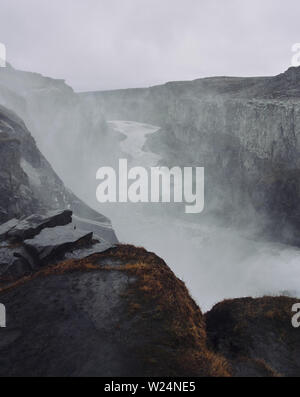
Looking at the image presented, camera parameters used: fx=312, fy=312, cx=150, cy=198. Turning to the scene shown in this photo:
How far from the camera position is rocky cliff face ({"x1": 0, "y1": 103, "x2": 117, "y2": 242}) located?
3594 cm

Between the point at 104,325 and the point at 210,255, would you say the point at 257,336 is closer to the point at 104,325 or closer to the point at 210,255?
the point at 104,325

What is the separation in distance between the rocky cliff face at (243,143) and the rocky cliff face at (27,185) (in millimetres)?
37853

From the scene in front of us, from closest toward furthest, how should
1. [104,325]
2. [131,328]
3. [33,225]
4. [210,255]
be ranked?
[131,328]
[104,325]
[33,225]
[210,255]

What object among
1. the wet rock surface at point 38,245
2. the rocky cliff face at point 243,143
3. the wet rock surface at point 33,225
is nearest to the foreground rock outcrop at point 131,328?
the wet rock surface at point 38,245

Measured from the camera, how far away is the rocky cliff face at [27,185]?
3594 cm

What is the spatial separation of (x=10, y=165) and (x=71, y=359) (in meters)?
32.1

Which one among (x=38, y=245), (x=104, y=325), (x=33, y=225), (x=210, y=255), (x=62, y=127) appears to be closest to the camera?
(x=104, y=325)

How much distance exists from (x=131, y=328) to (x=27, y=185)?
104 ft

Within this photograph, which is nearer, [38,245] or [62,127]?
[38,245]

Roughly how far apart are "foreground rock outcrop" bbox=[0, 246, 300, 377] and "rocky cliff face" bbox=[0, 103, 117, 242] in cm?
1678

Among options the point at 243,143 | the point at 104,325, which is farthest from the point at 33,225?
the point at 243,143

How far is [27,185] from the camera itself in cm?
4000

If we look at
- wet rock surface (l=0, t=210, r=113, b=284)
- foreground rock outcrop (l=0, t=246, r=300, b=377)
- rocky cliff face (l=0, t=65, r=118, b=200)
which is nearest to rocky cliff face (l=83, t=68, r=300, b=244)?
rocky cliff face (l=0, t=65, r=118, b=200)
